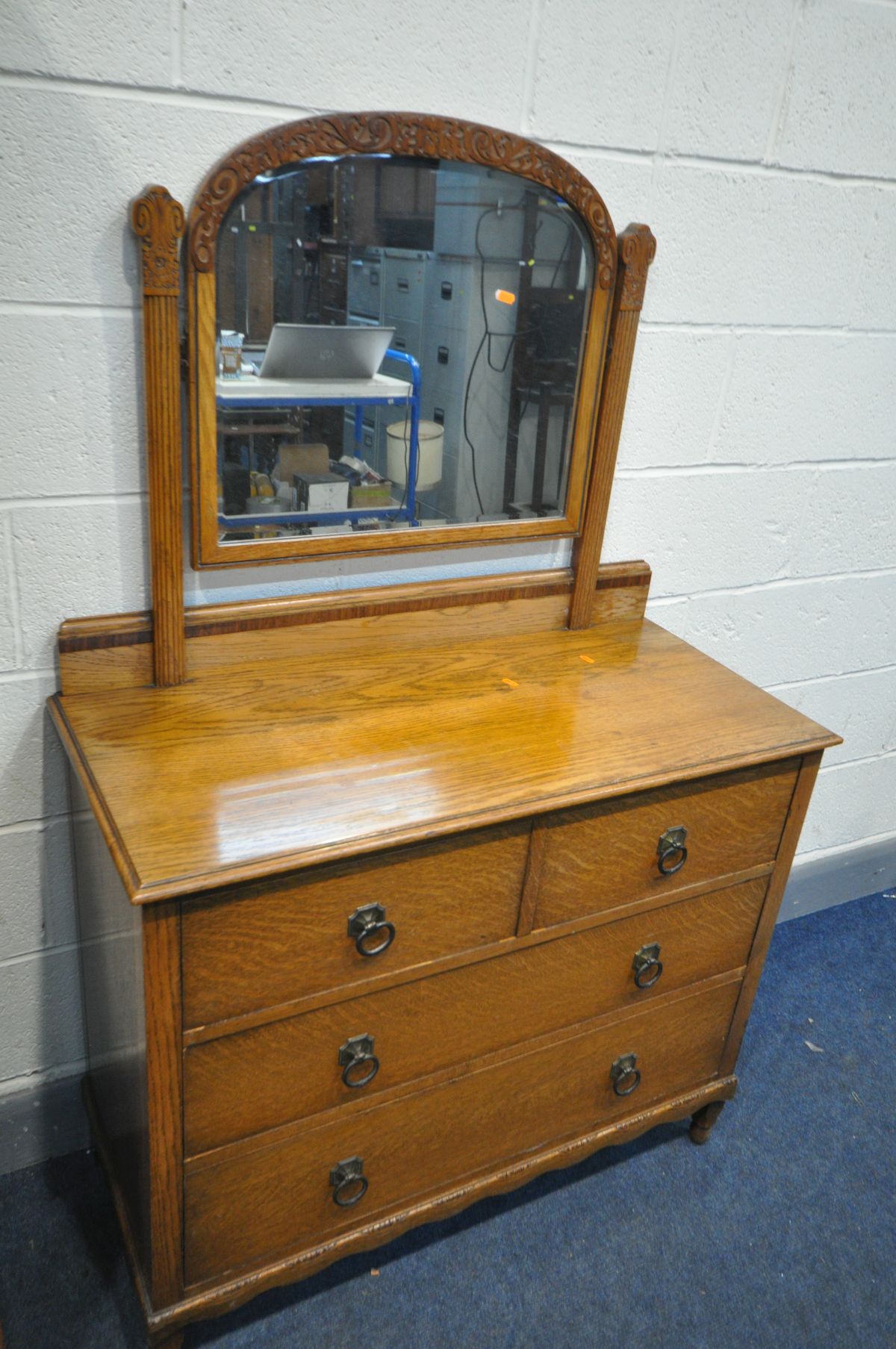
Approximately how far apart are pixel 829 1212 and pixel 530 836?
3.12ft

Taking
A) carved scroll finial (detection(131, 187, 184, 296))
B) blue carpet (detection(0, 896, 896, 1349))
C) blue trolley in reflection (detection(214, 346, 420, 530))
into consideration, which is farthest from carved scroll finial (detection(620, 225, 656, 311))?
blue carpet (detection(0, 896, 896, 1349))

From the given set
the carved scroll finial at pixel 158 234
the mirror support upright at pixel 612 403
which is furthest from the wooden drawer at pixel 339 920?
the carved scroll finial at pixel 158 234

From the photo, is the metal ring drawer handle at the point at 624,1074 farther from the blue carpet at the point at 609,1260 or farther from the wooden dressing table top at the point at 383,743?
the wooden dressing table top at the point at 383,743

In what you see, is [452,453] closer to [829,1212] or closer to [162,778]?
[162,778]

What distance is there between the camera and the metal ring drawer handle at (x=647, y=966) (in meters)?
1.46

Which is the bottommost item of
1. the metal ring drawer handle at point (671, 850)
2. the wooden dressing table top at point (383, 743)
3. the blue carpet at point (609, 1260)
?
Answer: the blue carpet at point (609, 1260)

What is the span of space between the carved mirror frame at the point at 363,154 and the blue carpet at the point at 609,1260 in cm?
103

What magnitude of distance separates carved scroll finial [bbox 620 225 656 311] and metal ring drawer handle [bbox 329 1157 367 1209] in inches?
47.8

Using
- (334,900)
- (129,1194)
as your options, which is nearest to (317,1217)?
(129,1194)

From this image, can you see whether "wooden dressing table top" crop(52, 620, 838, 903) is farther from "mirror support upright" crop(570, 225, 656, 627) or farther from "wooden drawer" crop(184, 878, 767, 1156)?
"wooden drawer" crop(184, 878, 767, 1156)

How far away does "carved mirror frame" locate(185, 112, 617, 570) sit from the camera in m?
1.16

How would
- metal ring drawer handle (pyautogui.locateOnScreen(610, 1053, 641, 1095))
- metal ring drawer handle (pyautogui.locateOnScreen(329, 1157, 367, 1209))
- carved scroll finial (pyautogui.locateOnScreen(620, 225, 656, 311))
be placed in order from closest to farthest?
metal ring drawer handle (pyautogui.locateOnScreen(329, 1157, 367, 1209))
carved scroll finial (pyautogui.locateOnScreen(620, 225, 656, 311))
metal ring drawer handle (pyautogui.locateOnScreen(610, 1053, 641, 1095))

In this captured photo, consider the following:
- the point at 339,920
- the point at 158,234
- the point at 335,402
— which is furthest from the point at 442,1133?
the point at 158,234

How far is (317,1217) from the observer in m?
1.34
